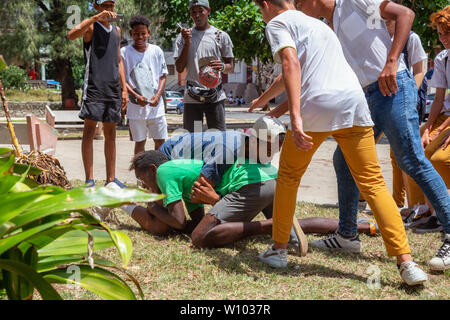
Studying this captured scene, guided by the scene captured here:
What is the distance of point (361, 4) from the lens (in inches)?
127

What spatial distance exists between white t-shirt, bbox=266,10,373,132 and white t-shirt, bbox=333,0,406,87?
37 centimetres

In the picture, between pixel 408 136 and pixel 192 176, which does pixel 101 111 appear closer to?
pixel 192 176

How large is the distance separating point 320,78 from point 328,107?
0.18 meters

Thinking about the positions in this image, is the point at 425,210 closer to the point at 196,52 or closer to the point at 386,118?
the point at 386,118

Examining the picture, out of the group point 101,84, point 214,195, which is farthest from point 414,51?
point 101,84

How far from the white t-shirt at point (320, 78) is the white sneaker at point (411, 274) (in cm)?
81

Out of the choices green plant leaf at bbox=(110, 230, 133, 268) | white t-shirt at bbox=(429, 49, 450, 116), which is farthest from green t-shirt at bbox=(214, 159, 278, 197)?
green plant leaf at bbox=(110, 230, 133, 268)

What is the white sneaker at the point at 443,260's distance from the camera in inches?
124

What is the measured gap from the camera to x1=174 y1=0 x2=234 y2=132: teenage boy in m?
5.66

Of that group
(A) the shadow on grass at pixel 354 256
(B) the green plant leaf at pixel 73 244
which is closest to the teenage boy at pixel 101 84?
(A) the shadow on grass at pixel 354 256

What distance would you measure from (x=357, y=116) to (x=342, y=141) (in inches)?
6.7

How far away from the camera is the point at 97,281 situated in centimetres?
176

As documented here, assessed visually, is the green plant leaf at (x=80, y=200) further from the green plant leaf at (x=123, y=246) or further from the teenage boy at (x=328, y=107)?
the teenage boy at (x=328, y=107)

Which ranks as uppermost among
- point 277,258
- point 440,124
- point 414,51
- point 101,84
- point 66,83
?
point 414,51
